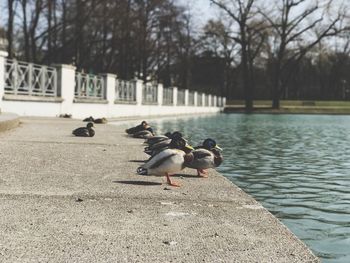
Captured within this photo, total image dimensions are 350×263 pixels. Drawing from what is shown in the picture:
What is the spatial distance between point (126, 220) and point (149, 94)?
3746cm

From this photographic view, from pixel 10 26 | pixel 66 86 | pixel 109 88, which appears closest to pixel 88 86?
pixel 109 88

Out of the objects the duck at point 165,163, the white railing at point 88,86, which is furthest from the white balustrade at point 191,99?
the duck at point 165,163

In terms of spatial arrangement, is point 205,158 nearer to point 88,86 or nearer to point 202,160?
point 202,160

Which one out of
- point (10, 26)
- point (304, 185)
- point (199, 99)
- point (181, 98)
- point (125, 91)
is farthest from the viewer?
point (199, 99)

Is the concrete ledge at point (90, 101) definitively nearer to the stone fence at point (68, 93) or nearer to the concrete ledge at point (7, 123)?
the stone fence at point (68, 93)

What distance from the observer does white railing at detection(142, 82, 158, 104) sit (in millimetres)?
40656

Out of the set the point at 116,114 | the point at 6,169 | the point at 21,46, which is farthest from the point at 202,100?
the point at 6,169

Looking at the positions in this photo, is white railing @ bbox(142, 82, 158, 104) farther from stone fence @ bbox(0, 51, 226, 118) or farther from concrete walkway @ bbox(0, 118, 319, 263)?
concrete walkway @ bbox(0, 118, 319, 263)

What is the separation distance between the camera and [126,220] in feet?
15.3

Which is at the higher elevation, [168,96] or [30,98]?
[168,96]

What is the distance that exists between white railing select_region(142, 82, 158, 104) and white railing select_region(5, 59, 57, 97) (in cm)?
1533

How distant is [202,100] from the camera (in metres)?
64.4

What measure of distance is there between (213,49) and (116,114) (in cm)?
4723

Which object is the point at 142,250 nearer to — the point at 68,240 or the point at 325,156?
the point at 68,240
